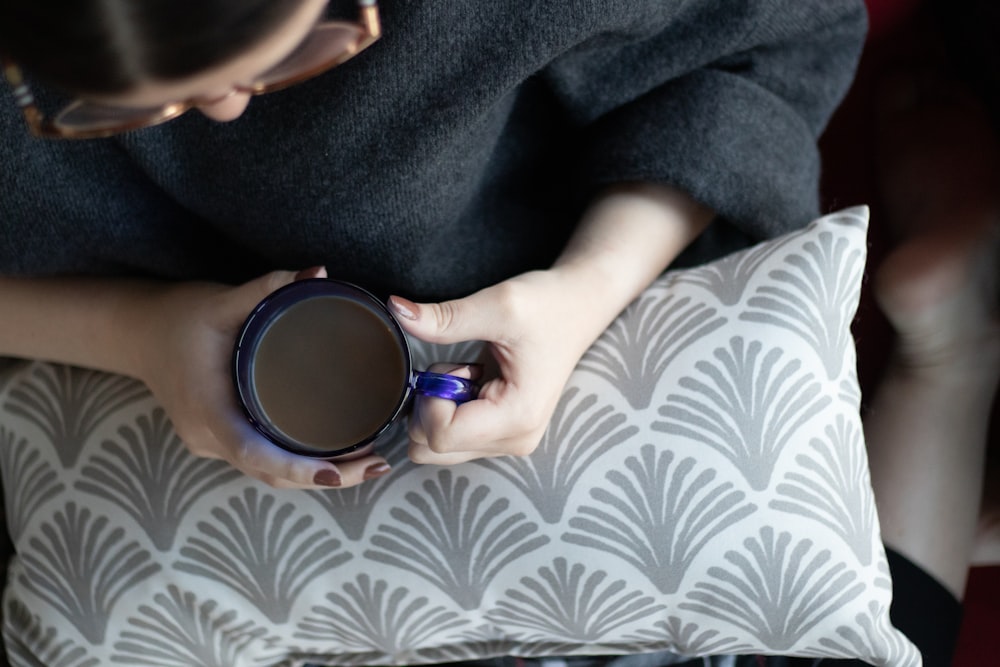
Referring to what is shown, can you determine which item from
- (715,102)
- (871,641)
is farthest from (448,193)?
(871,641)

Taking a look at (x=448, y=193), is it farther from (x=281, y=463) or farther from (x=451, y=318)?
(x=281, y=463)

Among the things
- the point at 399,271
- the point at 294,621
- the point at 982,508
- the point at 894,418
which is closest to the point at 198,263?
the point at 399,271

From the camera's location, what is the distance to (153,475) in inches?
28.1

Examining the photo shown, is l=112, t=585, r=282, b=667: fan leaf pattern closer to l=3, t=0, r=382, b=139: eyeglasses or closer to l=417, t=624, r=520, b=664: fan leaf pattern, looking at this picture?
l=417, t=624, r=520, b=664: fan leaf pattern

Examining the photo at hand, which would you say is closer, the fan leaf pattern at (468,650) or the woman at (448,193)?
the woman at (448,193)

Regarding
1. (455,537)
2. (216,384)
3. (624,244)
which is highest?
(624,244)

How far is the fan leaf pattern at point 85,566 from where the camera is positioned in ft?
2.33

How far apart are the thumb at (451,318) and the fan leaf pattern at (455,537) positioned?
0.41 feet

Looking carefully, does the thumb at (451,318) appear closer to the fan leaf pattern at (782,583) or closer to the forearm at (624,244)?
the forearm at (624,244)

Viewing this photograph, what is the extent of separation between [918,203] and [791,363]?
53cm

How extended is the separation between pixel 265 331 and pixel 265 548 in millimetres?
201

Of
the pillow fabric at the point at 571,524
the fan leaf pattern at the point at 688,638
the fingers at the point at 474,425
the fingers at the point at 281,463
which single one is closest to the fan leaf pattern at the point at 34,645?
the pillow fabric at the point at 571,524

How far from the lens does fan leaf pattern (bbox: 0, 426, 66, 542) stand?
74cm

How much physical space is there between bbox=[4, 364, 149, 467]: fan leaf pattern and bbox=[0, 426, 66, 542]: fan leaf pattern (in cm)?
2
